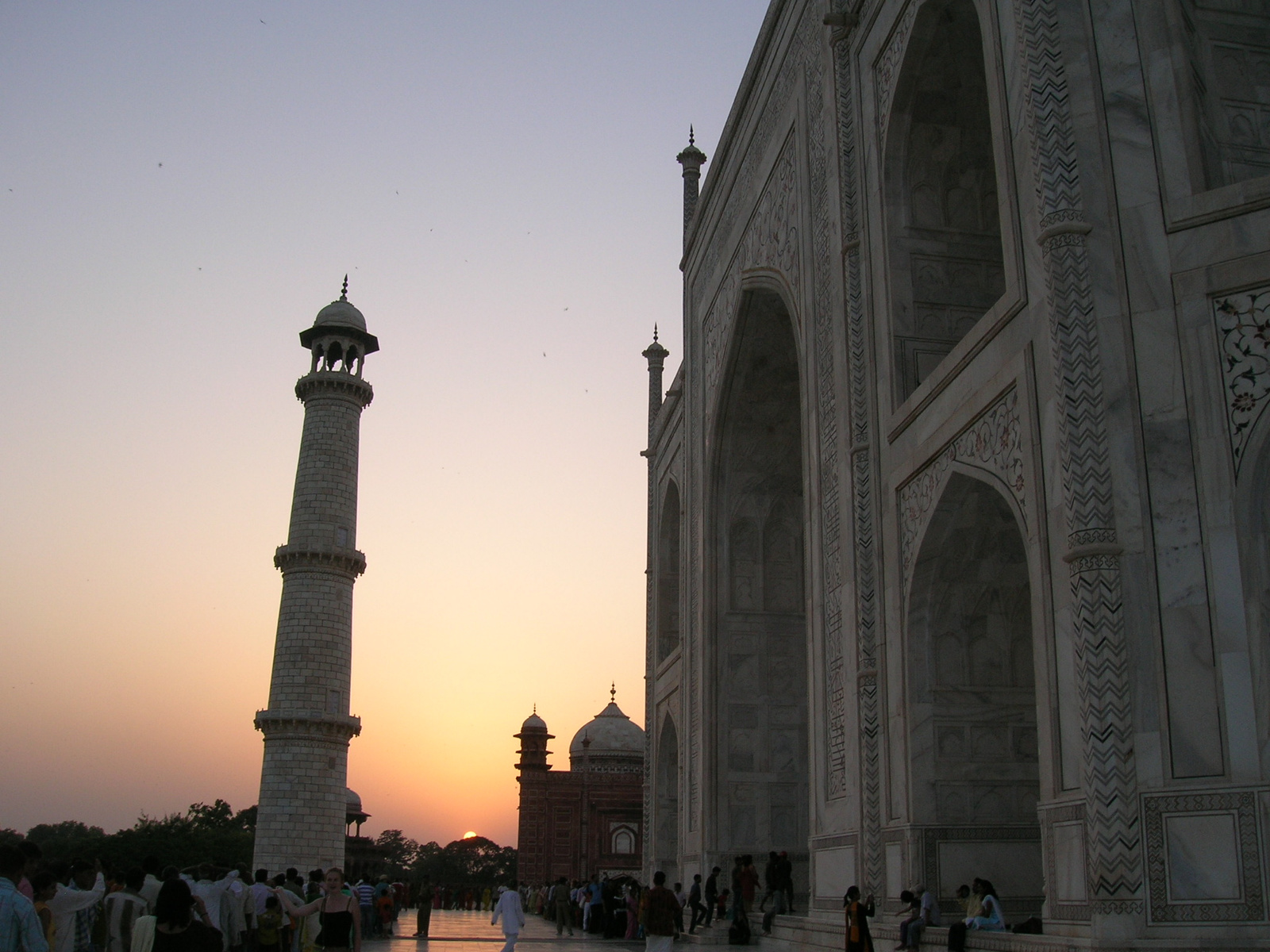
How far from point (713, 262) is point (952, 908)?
11.1m

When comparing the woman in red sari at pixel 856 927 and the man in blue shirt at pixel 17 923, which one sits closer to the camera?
the man in blue shirt at pixel 17 923

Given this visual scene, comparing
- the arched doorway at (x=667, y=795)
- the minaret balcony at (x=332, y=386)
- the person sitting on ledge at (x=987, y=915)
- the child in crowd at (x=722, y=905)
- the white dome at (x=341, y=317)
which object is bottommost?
the child in crowd at (x=722, y=905)

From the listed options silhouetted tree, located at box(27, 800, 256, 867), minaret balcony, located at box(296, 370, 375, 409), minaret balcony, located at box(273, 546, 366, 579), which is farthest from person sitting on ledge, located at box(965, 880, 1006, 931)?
silhouetted tree, located at box(27, 800, 256, 867)

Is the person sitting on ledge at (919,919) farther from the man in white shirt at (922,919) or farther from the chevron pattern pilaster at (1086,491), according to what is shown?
the chevron pattern pilaster at (1086,491)

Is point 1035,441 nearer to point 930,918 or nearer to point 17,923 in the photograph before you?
point 930,918

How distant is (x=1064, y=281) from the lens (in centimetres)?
687

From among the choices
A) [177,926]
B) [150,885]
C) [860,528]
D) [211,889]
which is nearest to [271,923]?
[211,889]

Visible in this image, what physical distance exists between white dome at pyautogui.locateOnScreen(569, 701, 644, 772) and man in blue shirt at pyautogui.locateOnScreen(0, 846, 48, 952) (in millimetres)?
32679

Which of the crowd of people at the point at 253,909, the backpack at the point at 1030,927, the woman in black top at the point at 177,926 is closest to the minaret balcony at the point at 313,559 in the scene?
the crowd of people at the point at 253,909

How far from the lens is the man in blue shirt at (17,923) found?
3613mm

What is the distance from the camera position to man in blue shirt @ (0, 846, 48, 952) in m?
3.61

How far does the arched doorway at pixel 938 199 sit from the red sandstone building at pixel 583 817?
2599 cm

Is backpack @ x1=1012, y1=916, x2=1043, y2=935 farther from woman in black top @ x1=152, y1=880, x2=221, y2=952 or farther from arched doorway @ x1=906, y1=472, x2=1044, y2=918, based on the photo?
woman in black top @ x1=152, y1=880, x2=221, y2=952

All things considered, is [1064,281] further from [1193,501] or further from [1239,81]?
[1239,81]
